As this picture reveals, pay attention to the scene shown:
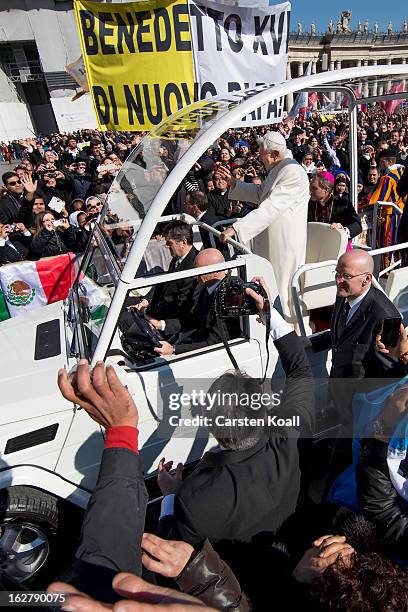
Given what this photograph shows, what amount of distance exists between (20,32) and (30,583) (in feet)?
158

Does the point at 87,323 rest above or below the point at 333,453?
above

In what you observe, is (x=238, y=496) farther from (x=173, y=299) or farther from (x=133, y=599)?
(x=173, y=299)

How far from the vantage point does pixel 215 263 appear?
8.66 ft

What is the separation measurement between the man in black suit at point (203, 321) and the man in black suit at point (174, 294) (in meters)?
0.08

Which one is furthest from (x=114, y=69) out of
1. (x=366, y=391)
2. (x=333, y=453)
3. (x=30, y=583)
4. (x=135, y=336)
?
(x=30, y=583)

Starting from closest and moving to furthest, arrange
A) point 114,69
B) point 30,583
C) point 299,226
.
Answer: point 30,583 → point 299,226 → point 114,69

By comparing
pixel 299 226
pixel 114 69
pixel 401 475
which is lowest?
pixel 401 475

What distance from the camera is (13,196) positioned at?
7.59 meters

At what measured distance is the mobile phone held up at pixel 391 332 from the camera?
2098 mm

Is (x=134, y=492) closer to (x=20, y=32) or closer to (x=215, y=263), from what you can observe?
(x=215, y=263)

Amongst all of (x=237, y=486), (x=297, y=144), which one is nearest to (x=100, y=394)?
(x=237, y=486)

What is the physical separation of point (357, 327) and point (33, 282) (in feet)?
13.7

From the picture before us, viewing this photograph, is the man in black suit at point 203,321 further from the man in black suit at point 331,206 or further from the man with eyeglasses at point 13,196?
the man with eyeglasses at point 13,196

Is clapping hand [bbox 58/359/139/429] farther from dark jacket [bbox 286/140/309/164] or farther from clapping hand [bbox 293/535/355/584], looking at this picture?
dark jacket [bbox 286/140/309/164]
